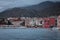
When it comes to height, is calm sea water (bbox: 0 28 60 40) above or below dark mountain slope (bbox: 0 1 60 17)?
below

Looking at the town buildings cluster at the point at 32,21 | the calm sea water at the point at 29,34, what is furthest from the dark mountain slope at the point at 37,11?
the calm sea water at the point at 29,34

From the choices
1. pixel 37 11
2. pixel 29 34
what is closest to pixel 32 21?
pixel 37 11

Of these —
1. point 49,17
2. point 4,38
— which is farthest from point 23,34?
point 49,17

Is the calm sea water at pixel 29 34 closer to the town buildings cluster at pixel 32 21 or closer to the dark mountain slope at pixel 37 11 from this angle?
the town buildings cluster at pixel 32 21

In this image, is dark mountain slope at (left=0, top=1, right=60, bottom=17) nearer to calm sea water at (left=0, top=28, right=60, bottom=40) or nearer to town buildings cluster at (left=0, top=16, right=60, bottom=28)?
town buildings cluster at (left=0, top=16, right=60, bottom=28)

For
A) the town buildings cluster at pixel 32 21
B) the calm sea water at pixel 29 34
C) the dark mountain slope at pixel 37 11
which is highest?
the dark mountain slope at pixel 37 11

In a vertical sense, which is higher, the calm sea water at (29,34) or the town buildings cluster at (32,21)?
the town buildings cluster at (32,21)

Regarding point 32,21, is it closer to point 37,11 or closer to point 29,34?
point 37,11

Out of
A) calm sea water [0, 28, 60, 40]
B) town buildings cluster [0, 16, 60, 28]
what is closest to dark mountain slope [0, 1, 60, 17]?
town buildings cluster [0, 16, 60, 28]
